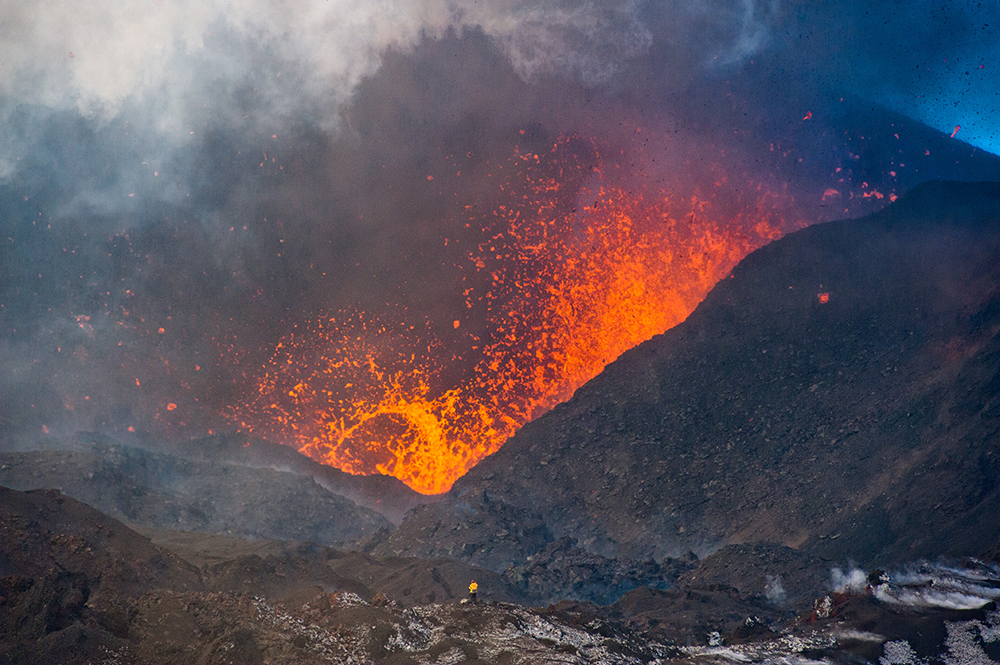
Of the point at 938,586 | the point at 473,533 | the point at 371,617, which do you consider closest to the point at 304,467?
the point at 473,533

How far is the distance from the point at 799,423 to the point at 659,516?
7361 mm

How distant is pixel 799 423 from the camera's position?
3481 centimetres

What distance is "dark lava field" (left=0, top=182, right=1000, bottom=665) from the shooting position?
55.9 feet

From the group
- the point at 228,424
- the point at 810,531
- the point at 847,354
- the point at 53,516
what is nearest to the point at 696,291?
the point at 847,354

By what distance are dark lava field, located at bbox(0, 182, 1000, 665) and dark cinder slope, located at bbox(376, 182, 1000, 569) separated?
11cm

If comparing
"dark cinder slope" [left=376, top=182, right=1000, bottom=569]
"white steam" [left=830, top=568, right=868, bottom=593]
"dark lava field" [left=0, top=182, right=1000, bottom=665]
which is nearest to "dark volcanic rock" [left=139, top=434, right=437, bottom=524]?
"dark lava field" [left=0, top=182, right=1000, bottom=665]

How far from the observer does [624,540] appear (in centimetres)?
3344

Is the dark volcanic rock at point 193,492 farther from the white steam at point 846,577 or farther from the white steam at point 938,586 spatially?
the white steam at point 938,586

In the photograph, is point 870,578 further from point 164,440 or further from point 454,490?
point 164,440

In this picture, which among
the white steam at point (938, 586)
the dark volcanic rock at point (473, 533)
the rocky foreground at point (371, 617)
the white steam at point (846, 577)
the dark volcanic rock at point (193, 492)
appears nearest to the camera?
the rocky foreground at point (371, 617)

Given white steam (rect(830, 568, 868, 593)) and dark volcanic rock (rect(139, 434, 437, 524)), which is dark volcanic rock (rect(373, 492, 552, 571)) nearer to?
dark volcanic rock (rect(139, 434, 437, 524))

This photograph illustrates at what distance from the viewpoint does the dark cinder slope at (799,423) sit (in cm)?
2919

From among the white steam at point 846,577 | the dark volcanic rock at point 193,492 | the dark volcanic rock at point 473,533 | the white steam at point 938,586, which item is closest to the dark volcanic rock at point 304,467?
the dark volcanic rock at point 193,492

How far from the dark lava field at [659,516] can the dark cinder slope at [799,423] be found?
0.11 m
